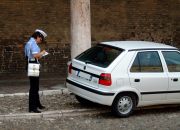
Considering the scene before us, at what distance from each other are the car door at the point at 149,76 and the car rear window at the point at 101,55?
0.48 meters

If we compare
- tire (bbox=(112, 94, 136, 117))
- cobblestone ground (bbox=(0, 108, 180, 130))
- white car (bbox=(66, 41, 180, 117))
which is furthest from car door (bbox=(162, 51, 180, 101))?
tire (bbox=(112, 94, 136, 117))

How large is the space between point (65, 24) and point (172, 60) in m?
5.78

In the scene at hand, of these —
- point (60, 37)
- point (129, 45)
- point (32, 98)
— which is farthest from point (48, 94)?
point (60, 37)

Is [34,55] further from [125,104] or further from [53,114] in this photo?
[125,104]

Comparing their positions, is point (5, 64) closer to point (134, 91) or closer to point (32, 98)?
point (32, 98)

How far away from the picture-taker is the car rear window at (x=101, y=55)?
1013 cm

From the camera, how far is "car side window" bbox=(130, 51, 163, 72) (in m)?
10.3

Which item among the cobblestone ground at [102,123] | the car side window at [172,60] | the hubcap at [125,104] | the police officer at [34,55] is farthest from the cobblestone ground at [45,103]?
the car side window at [172,60]

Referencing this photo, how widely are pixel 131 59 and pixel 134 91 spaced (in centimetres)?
69

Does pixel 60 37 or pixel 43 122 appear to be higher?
pixel 60 37

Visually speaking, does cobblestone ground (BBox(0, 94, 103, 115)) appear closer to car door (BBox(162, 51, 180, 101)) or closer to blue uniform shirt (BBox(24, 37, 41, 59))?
blue uniform shirt (BBox(24, 37, 41, 59))

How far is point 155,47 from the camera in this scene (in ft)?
35.1

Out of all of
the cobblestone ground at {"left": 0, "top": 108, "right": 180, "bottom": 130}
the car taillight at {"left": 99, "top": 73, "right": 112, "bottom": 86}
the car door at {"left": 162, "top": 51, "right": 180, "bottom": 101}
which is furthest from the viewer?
the car door at {"left": 162, "top": 51, "right": 180, "bottom": 101}

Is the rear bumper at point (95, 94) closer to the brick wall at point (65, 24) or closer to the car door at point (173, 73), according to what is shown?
the car door at point (173, 73)
